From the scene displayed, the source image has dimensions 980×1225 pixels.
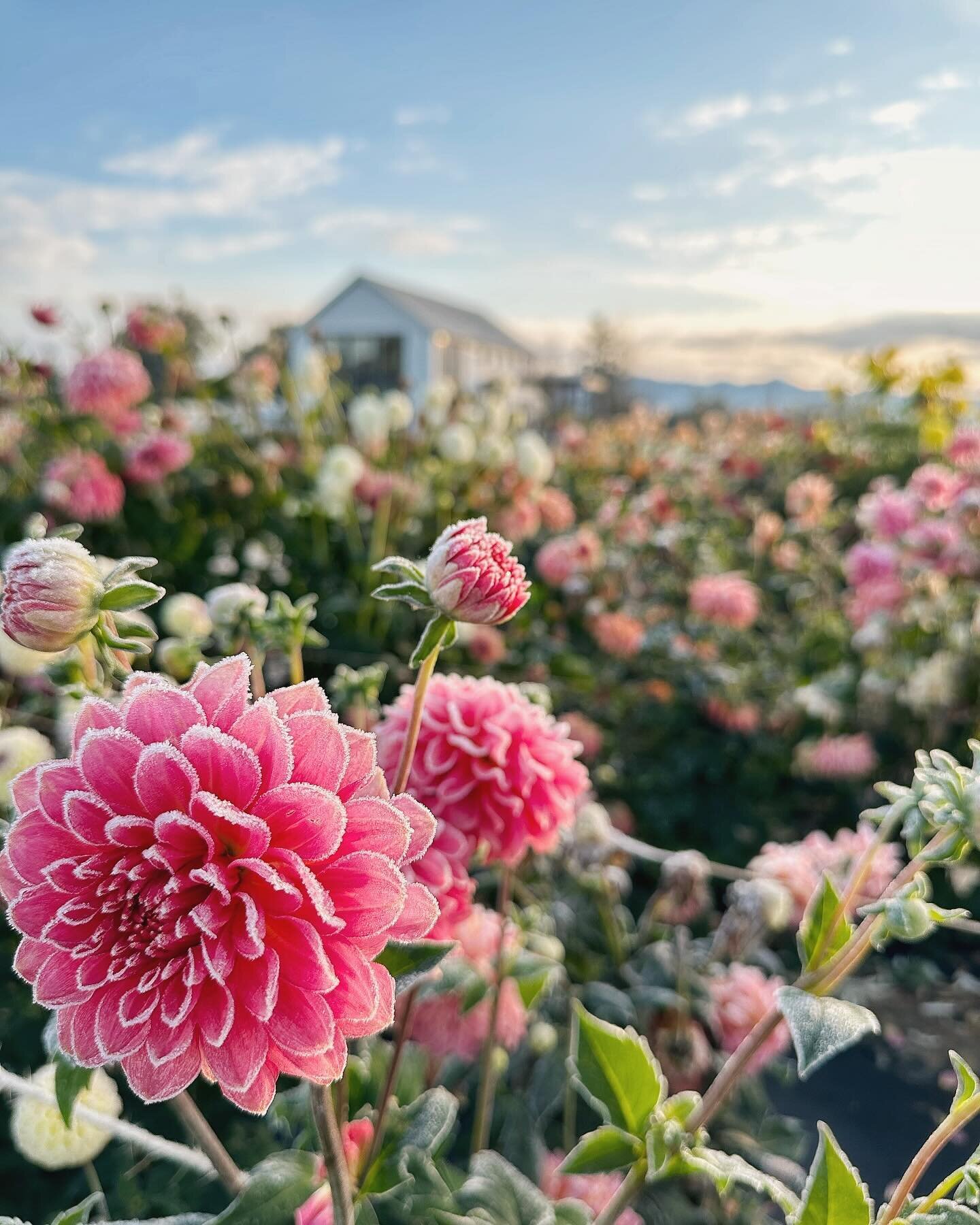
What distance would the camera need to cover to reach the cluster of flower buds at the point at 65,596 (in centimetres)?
53

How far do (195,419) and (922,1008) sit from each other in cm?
251

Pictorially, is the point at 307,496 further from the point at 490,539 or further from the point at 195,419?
the point at 490,539

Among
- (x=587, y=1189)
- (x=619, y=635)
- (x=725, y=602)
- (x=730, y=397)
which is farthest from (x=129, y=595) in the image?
(x=730, y=397)

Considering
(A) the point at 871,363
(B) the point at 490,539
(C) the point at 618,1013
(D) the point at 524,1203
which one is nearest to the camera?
(B) the point at 490,539

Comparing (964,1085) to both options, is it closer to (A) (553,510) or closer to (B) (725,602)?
(B) (725,602)

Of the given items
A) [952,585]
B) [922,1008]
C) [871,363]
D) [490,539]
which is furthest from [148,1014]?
[871,363]

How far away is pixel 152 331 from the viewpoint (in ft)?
8.70

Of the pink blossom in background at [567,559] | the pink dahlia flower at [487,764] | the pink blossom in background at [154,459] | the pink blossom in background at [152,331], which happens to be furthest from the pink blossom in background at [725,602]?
the pink dahlia flower at [487,764]

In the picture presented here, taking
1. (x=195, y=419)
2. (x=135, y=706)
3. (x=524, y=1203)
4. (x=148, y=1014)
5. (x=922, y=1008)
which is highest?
(x=195, y=419)

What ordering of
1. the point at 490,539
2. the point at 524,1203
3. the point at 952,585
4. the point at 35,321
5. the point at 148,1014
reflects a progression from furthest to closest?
the point at 35,321, the point at 952,585, the point at 524,1203, the point at 490,539, the point at 148,1014

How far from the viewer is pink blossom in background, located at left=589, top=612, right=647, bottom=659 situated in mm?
2543

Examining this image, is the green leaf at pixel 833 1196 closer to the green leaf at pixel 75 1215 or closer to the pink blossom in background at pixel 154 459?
the green leaf at pixel 75 1215

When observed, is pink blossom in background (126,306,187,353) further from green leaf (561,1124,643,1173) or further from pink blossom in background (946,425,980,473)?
green leaf (561,1124,643,1173)

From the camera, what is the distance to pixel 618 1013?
1218 millimetres
